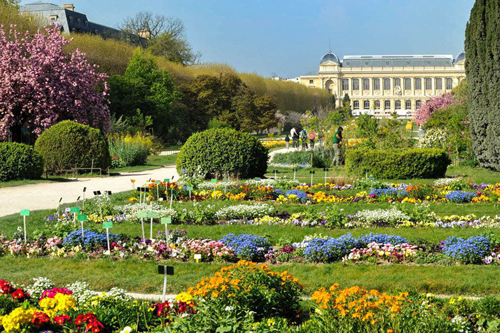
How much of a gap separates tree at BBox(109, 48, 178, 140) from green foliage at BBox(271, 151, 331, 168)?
36.2 ft

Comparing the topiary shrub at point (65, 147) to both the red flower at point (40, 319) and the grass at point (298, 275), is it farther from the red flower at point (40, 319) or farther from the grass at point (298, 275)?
the red flower at point (40, 319)

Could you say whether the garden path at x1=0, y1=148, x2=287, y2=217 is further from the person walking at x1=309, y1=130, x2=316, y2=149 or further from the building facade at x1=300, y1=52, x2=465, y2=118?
the building facade at x1=300, y1=52, x2=465, y2=118

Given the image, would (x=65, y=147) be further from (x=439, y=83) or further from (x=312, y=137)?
(x=439, y=83)

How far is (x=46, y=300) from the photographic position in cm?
484

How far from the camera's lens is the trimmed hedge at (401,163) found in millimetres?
16250

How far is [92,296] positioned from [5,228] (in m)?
4.55

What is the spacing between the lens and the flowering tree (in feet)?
70.3

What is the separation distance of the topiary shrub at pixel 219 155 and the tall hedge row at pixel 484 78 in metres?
6.44

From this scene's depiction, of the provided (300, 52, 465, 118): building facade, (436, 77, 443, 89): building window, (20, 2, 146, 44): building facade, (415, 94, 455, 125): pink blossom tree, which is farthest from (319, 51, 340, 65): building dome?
(415, 94, 455, 125): pink blossom tree

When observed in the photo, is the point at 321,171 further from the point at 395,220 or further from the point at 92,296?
the point at 92,296

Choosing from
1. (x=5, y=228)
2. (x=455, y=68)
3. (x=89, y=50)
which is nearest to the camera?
(x=5, y=228)

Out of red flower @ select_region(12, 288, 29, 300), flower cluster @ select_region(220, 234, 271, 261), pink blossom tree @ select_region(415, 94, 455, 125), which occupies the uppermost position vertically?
pink blossom tree @ select_region(415, 94, 455, 125)

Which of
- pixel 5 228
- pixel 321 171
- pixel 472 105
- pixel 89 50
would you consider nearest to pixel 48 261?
pixel 5 228

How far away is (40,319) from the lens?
14.5 ft
